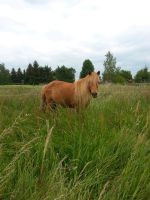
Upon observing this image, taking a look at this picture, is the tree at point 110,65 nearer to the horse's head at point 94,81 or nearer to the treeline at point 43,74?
the treeline at point 43,74

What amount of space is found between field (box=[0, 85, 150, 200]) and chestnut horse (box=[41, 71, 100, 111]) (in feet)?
15.0

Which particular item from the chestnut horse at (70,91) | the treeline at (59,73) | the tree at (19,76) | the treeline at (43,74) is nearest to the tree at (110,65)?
the treeline at (59,73)

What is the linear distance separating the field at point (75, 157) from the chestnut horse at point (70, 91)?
4.57 meters

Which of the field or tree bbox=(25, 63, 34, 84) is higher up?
the field

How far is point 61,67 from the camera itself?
257ft

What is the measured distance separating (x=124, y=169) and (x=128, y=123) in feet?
5.44

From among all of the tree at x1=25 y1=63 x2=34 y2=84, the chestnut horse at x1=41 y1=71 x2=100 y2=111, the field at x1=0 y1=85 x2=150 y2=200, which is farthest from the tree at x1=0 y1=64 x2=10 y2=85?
the field at x1=0 y1=85 x2=150 y2=200

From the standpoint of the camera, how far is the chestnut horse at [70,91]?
10.7 meters

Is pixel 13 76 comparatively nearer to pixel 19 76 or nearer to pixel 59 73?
pixel 19 76

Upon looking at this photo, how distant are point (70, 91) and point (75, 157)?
26.0ft

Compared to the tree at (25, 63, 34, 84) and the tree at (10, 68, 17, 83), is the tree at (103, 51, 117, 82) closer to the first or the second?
the tree at (25, 63, 34, 84)

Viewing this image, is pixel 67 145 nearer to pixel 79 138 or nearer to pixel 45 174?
pixel 79 138

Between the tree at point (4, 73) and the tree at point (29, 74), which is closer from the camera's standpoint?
the tree at point (29, 74)

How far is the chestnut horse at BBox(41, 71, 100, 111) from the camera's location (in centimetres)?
1071
